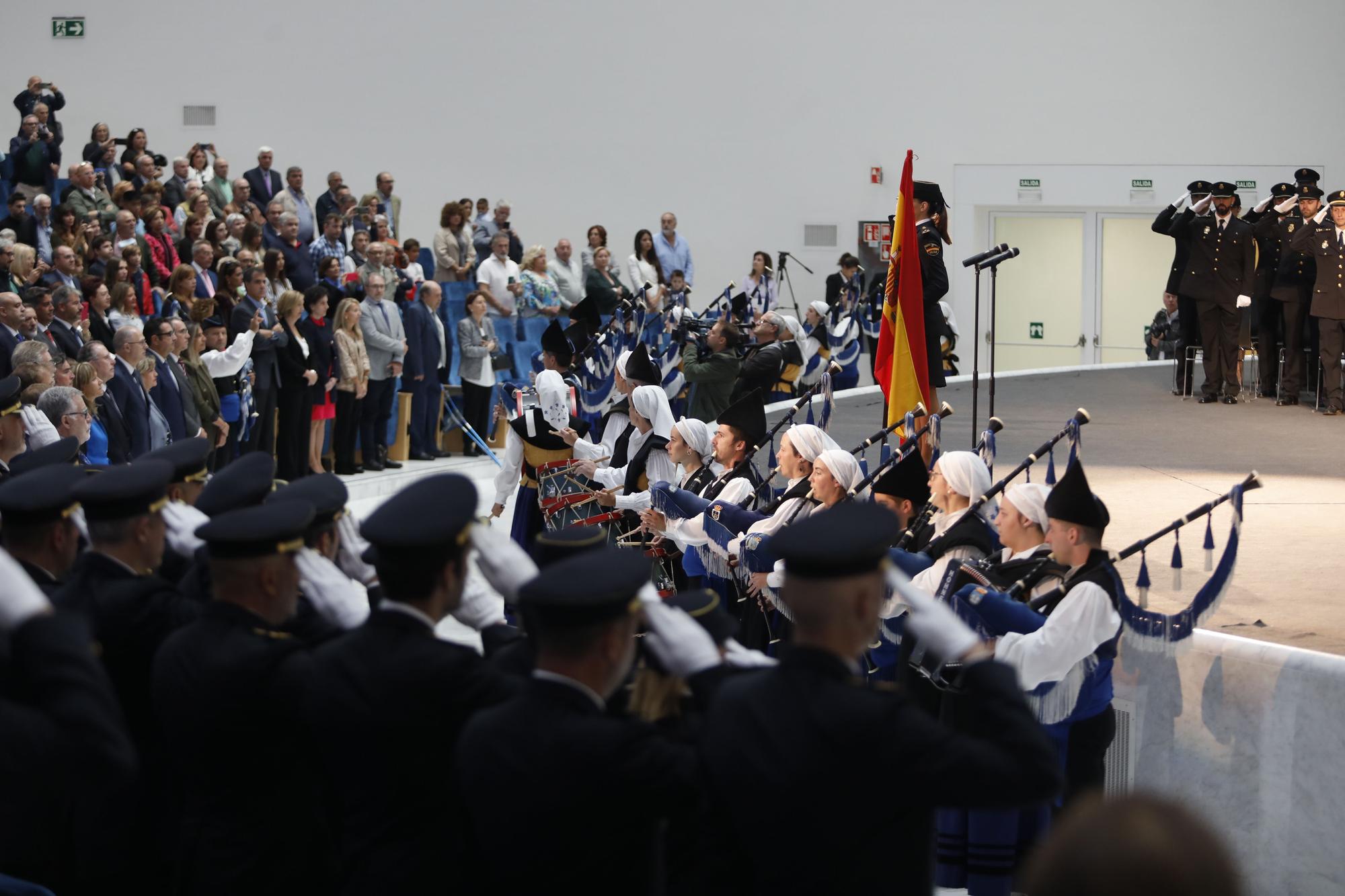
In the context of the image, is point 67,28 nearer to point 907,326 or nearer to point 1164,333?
point 1164,333

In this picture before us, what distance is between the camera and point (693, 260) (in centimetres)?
1684

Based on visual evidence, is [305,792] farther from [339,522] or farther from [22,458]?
[22,458]

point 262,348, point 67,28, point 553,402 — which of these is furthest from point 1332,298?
point 67,28

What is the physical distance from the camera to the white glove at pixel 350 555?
320 cm

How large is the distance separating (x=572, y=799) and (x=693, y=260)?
591 inches

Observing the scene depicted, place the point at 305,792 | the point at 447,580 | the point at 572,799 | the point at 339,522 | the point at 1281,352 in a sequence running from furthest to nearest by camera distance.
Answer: the point at 1281,352, the point at 339,522, the point at 305,792, the point at 447,580, the point at 572,799

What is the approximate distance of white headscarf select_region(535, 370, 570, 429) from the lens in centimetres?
665

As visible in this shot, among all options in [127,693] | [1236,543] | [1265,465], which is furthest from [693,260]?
[127,693]

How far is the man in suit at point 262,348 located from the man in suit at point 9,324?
5.47ft

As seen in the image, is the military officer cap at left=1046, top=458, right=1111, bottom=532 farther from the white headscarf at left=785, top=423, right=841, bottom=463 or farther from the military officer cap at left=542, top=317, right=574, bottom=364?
the military officer cap at left=542, top=317, right=574, bottom=364

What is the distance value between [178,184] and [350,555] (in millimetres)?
9256

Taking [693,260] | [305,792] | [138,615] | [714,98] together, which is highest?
[714,98]

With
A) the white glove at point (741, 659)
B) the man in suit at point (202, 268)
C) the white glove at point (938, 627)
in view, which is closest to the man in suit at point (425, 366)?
the man in suit at point (202, 268)

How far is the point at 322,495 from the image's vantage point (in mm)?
2994
